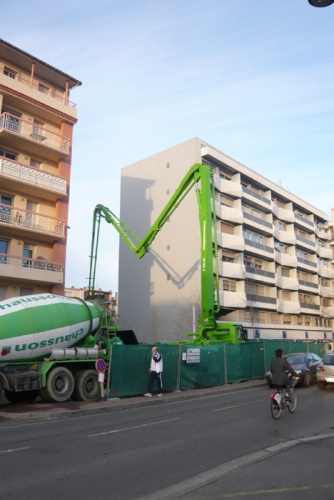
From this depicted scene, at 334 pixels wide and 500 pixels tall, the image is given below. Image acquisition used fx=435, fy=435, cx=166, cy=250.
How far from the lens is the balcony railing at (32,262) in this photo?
2347 centimetres

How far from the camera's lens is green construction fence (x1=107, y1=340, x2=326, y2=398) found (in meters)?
14.4

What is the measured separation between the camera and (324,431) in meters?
8.59

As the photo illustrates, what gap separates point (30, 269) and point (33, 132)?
28.1 ft

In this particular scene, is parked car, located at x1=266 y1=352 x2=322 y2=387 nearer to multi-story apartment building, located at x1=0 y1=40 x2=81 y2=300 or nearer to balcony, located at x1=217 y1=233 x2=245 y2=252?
multi-story apartment building, located at x1=0 y1=40 x2=81 y2=300

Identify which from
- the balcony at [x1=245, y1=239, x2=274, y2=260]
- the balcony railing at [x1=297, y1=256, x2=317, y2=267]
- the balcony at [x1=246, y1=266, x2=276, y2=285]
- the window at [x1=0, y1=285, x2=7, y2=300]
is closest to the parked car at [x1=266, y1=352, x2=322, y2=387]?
the window at [x1=0, y1=285, x2=7, y2=300]

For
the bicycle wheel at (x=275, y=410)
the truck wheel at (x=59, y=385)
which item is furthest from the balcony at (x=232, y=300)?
the bicycle wheel at (x=275, y=410)

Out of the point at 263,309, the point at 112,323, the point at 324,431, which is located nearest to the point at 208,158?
the point at 263,309

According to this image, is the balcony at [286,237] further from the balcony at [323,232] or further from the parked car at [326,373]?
the parked car at [326,373]

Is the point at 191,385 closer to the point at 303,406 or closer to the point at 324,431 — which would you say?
the point at 303,406

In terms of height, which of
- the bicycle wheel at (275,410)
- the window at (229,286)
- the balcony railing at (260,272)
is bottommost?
the bicycle wheel at (275,410)

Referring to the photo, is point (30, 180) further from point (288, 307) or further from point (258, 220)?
point (288, 307)

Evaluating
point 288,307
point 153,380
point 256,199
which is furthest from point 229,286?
point 153,380

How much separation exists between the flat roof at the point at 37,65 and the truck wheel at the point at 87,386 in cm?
2083

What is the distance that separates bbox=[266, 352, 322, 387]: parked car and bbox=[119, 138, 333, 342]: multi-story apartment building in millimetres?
20349
